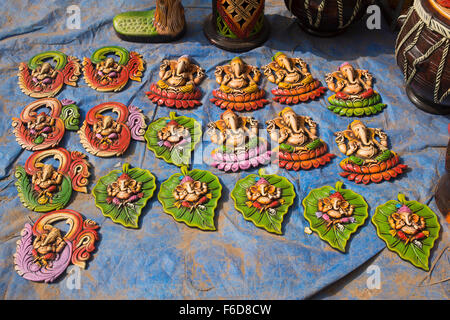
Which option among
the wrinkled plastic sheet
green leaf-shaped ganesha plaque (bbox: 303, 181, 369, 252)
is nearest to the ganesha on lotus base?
green leaf-shaped ganesha plaque (bbox: 303, 181, 369, 252)

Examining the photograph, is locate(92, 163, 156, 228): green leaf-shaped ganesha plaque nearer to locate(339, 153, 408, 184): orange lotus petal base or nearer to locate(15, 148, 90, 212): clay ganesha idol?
locate(15, 148, 90, 212): clay ganesha idol

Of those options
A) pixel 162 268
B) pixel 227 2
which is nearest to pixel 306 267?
pixel 162 268

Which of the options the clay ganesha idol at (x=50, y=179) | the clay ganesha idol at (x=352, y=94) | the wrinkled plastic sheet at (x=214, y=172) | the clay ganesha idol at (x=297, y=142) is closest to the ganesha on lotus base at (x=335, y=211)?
the wrinkled plastic sheet at (x=214, y=172)

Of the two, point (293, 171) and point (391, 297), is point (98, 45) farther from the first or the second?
point (391, 297)

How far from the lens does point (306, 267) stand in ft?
6.82

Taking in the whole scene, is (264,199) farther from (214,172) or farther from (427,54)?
(427,54)

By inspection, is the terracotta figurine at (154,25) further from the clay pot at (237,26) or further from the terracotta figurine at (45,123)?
the terracotta figurine at (45,123)

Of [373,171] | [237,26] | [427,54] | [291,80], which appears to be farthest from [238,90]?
[427,54]

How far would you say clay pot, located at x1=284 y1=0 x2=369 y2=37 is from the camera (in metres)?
2.92

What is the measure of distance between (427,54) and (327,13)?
2.74 ft

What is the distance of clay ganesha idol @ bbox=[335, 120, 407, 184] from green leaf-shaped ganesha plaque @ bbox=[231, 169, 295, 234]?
14.5 inches

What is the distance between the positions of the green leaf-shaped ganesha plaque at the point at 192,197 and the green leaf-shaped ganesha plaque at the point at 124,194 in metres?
0.10

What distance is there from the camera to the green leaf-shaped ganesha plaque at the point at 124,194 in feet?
7.30

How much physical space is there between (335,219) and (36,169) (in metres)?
1.69
